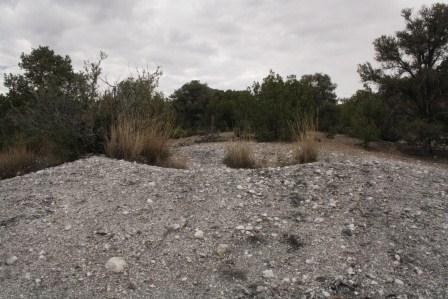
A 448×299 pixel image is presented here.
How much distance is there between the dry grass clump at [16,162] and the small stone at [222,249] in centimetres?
411

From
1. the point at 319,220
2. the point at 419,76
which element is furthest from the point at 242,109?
the point at 319,220

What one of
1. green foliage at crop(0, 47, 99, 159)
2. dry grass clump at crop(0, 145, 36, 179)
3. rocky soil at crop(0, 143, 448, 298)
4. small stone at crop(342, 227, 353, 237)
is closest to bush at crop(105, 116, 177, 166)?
green foliage at crop(0, 47, 99, 159)

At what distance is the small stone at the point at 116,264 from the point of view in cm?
247

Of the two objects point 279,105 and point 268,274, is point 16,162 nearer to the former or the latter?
point 268,274

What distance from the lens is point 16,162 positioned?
5609 millimetres

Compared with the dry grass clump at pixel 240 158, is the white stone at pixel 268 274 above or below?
below

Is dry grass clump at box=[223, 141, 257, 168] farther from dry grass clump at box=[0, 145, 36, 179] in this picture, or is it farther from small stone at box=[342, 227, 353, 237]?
dry grass clump at box=[0, 145, 36, 179]

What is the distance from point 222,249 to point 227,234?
0.73 ft

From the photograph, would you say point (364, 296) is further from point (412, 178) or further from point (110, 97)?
point (110, 97)

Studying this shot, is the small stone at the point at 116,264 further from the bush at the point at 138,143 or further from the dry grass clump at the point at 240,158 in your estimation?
the dry grass clump at the point at 240,158

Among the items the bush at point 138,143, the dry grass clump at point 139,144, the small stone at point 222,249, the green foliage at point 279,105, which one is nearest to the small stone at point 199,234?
the small stone at point 222,249

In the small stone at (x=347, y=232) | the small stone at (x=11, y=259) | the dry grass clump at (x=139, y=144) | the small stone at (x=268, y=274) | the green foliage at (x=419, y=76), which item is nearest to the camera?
the small stone at (x=268, y=274)

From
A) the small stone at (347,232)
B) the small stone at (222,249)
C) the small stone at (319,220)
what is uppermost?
the small stone at (319,220)

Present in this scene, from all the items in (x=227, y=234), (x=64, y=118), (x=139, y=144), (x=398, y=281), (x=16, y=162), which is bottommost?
(x=398, y=281)
